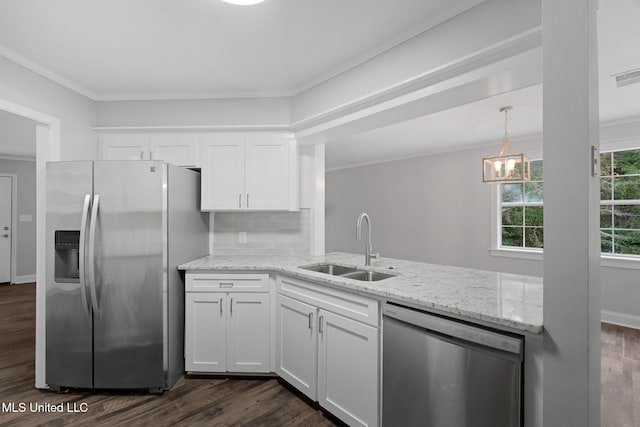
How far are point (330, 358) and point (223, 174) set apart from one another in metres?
1.91

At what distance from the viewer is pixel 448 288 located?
1.76m

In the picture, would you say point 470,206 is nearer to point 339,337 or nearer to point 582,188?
point 339,337

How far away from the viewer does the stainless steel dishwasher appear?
1.24m

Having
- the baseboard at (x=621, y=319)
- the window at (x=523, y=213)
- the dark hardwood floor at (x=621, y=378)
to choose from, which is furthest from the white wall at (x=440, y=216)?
the dark hardwood floor at (x=621, y=378)

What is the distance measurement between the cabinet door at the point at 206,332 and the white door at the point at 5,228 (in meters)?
5.55

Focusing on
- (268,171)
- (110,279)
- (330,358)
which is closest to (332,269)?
(330,358)

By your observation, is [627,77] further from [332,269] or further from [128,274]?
[128,274]

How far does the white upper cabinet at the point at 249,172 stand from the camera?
303 centimetres

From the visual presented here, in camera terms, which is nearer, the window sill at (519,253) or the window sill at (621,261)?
the window sill at (621,261)

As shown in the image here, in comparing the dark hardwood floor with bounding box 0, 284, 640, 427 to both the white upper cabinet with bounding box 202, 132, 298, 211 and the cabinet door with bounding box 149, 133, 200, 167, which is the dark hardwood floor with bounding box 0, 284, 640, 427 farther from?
the cabinet door with bounding box 149, 133, 200, 167

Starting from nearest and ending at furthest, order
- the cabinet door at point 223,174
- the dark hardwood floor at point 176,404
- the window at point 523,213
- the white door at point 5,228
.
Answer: the dark hardwood floor at point 176,404, the cabinet door at point 223,174, the window at point 523,213, the white door at point 5,228

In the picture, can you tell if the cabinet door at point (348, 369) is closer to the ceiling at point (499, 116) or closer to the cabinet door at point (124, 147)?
the ceiling at point (499, 116)

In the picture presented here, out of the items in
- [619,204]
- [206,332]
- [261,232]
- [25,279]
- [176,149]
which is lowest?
[25,279]

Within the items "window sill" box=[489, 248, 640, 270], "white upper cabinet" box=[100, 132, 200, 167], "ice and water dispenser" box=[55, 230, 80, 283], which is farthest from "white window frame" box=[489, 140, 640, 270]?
"ice and water dispenser" box=[55, 230, 80, 283]
